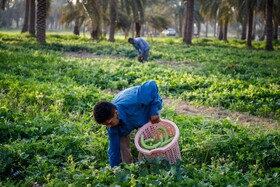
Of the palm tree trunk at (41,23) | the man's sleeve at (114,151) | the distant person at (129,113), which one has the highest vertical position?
the palm tree trunk at (41,23)

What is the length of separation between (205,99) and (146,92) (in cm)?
415

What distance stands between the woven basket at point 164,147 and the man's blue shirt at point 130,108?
19cm

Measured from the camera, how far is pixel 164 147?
4.00m

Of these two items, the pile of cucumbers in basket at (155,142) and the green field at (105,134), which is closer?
the green field at (105,134)

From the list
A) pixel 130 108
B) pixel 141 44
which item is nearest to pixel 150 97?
pixel 130 108

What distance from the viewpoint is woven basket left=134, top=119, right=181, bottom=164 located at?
395 cm

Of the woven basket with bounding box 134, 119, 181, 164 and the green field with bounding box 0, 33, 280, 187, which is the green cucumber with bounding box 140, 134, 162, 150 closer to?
the woven basket with bounding box 134, 119, 181, 164

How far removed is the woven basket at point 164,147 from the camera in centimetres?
395

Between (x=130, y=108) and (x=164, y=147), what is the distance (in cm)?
60

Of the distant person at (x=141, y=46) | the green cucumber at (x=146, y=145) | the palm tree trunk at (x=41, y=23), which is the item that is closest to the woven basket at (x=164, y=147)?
the green cucumber at (x=146, y=145)

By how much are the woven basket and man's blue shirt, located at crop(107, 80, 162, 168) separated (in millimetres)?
194

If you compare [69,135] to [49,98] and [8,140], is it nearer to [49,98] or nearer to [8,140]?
[8,140]

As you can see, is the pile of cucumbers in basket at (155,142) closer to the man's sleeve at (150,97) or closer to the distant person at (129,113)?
the distant person at (129,113)

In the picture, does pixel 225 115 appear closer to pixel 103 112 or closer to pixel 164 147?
pixel 164 147
